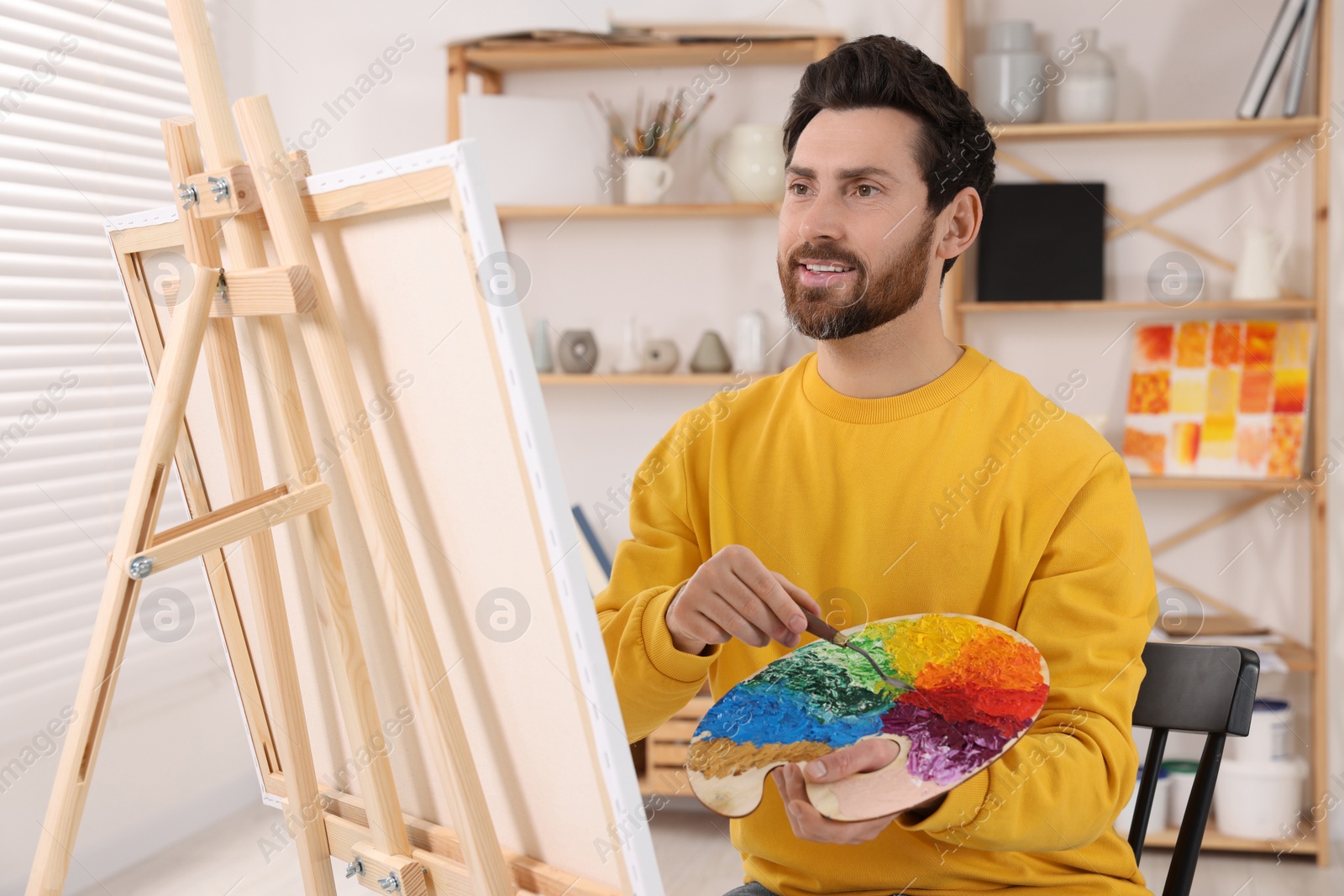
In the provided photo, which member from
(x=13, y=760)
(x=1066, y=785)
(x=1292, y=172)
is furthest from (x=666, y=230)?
(x=1066, y=785)

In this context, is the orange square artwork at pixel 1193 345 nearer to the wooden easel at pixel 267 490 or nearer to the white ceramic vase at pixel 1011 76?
the white ceramic vase at pixel 1011 76

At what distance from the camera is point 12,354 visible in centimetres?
221

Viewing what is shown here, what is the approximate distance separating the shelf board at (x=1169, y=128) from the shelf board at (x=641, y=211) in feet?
2.07

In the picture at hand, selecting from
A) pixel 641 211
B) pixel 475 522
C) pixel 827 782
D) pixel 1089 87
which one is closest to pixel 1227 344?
pixel 1089 87

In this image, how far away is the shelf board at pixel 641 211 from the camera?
2.77 meters

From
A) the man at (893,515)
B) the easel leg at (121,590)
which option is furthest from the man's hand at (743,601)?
the easel leg at (121,590)

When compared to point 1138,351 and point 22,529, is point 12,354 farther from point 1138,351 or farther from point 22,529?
point 1138,351

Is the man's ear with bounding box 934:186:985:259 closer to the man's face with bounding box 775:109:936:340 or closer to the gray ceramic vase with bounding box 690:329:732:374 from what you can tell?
the man's face with bounding box 775:109:936:340

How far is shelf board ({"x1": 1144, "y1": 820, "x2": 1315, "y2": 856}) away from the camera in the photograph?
102 inches

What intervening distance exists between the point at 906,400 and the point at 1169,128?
Answer: 5.65ft

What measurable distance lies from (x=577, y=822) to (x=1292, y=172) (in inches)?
105

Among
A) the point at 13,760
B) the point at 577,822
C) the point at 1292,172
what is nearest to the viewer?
the point at 577,822

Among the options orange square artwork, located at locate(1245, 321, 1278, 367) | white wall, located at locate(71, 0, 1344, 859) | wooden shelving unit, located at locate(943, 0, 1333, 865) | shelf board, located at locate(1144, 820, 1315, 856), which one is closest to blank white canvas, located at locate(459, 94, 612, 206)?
white wall, located at locate(71, 0, 1344, 859)

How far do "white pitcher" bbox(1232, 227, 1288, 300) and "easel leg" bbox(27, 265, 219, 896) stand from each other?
8.22 ft
